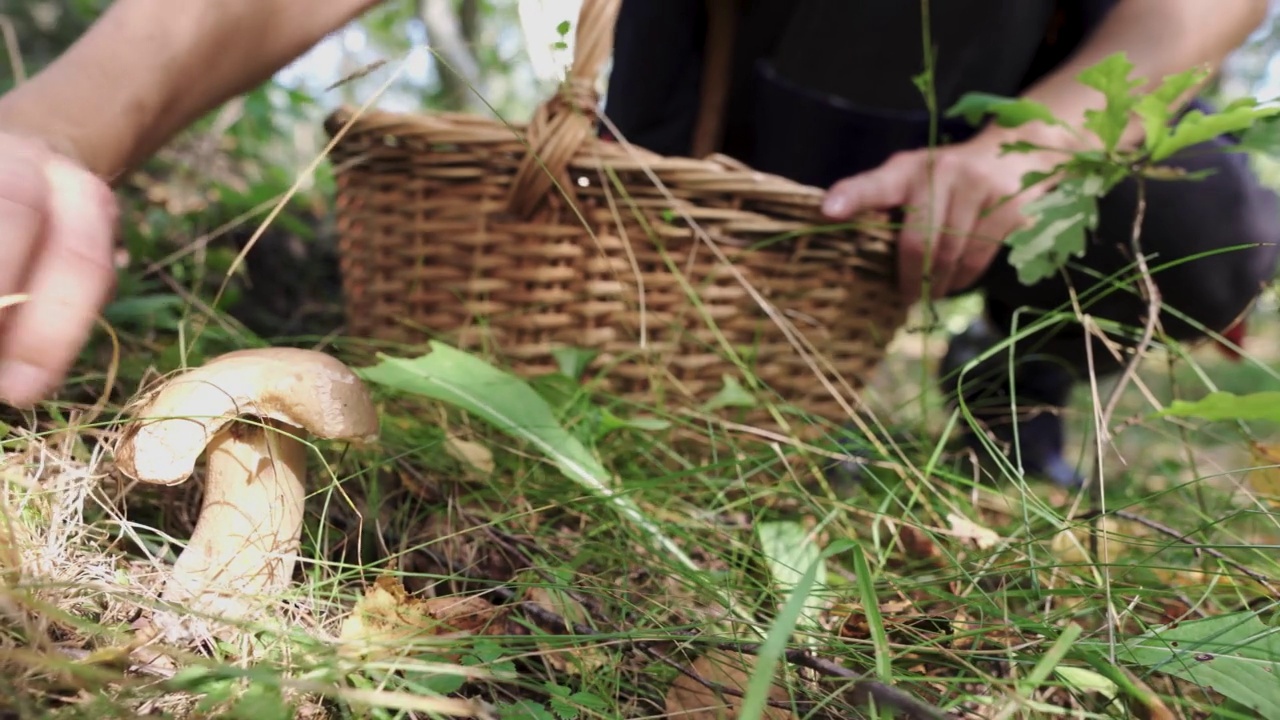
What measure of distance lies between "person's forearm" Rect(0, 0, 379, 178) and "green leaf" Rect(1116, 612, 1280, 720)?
0.89 m

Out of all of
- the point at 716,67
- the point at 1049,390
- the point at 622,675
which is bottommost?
the point at 1049,390

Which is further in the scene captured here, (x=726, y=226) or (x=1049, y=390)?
(x=1049, y=390)

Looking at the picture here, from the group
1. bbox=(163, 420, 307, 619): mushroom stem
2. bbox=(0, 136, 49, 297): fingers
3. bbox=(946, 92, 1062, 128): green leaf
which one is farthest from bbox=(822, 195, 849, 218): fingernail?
bbox=(0, 136, 49, 297): fingers

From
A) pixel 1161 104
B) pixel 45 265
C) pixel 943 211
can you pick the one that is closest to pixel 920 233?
pixel 943 211

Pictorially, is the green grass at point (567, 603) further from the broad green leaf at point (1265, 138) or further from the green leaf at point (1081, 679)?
the broad green leaf at point (1265, 138)

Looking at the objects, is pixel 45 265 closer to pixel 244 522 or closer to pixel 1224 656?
pixel 244 522

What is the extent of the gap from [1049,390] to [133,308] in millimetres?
1712

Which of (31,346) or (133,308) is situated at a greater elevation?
(31,346)

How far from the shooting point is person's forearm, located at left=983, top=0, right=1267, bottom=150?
42.4 inches

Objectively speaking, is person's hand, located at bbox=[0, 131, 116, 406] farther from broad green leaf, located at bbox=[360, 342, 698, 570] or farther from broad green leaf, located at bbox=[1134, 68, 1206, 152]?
broad green leaf, located at bbox=[1134, 68, 1206, 152]

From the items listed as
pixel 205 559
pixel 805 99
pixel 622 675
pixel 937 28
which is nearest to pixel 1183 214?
pixel 937 28

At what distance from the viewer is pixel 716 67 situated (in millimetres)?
1288

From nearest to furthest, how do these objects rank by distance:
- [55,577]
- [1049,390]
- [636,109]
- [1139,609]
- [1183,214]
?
1. [55,577]
2. [1139,609]
3. [1183,214]
4. [636,109]
5. [1049,390]

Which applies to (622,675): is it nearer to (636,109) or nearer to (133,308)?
(133,308)
